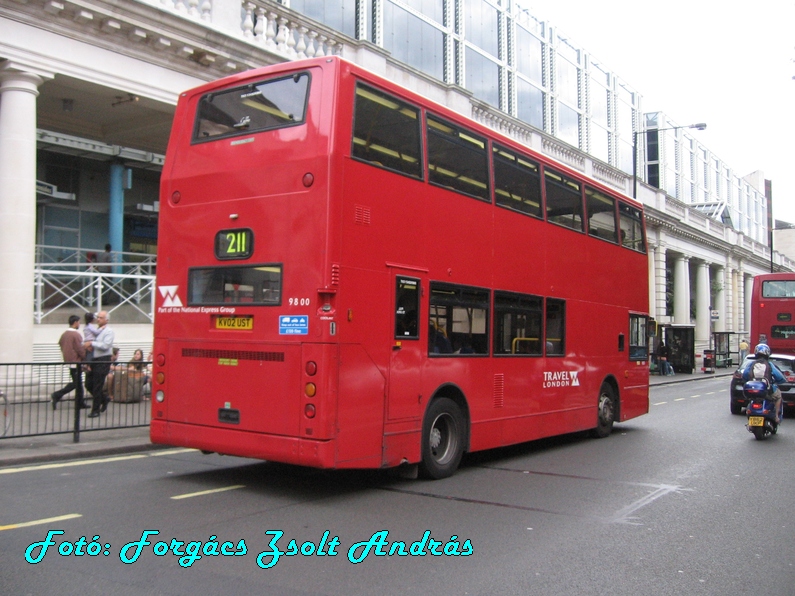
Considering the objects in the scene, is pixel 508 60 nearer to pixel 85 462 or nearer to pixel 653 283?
pixel 653 283

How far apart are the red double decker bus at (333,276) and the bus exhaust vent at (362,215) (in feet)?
0.07

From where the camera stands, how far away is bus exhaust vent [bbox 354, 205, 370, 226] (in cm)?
783

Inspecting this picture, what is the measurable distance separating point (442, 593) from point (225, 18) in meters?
15.0

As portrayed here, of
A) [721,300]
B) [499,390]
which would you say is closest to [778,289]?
[499,390]

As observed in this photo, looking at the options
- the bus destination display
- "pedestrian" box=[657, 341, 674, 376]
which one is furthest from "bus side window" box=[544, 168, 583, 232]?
"pedestrian" box=[657, 341, 674, 376]

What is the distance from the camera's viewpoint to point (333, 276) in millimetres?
7492

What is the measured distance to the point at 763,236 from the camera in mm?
81750

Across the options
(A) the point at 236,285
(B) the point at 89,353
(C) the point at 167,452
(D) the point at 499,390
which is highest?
(A) the point at 236,285

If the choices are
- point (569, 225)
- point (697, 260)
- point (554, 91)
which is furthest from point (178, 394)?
point (697, 260)

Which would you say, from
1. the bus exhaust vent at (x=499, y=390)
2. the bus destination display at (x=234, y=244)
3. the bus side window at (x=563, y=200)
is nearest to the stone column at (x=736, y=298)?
the bus side window at (x=563, y=200)

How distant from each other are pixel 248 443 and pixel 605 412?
8.17 meters

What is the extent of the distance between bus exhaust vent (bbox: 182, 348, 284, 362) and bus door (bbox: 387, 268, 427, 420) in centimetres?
130

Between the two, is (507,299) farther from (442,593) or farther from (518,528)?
(442,593)

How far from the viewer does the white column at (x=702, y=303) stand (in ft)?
167
